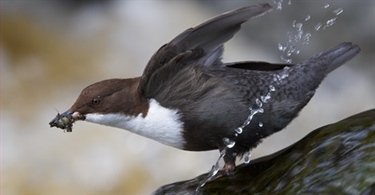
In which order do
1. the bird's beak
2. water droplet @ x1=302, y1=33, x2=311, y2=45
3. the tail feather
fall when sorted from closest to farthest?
the bird's beak < the tail feather < water droplet @ x1=302, y1=33, x2=311, y2=45

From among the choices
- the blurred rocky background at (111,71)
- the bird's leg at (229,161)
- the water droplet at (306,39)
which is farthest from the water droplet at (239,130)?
the water droplet at (306,39)

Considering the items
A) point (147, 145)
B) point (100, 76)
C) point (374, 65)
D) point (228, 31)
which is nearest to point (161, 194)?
point (228, 31)

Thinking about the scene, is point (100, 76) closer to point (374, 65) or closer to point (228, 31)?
point (374, 65)

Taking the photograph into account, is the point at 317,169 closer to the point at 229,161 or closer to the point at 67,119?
the point at 229,161

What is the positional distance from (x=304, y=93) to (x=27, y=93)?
10.6 feet

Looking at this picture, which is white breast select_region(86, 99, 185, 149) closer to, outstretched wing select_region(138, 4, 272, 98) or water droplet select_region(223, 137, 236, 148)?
outstretched wing select_region(138, 4, 272, 98)

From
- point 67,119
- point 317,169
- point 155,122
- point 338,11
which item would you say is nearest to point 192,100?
point 155,122

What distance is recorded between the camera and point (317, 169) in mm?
3207

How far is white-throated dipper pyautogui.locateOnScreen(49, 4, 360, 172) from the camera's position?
371 cm

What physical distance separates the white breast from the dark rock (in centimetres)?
26

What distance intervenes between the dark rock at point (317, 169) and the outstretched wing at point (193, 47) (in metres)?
0.56

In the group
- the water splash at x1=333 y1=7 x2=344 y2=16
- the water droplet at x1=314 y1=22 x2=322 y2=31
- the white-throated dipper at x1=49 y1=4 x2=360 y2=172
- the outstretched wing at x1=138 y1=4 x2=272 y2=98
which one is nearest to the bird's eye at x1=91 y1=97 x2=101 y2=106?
the white-throated dipper at x1=49 y1=4 x2=360 y2=172

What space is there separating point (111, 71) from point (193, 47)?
302 centimetres

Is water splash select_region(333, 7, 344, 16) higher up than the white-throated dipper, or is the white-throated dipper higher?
water splash select_region(333, 7, 344, 16)
